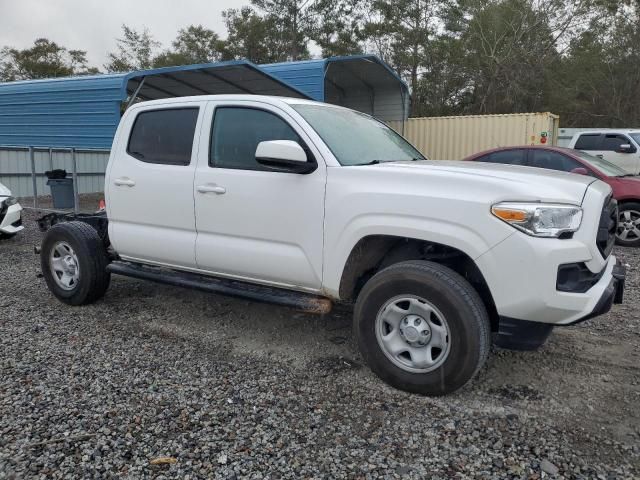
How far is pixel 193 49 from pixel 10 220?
1359 inches

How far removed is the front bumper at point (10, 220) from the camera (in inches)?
310

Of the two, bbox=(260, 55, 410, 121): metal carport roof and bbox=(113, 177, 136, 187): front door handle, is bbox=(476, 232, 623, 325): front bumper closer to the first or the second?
bbox=(113, 177, 136, 187): front door handle

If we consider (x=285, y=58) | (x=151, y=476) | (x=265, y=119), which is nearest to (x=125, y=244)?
(x=265, y=119)

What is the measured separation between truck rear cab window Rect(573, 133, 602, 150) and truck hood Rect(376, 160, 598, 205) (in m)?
9.48

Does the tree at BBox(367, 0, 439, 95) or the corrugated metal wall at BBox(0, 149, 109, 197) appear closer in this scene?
the corrugated metal wall at BBox(0, 149, 109, 197)

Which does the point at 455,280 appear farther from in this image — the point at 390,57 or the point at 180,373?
the point at 390,57

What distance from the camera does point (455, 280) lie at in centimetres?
293

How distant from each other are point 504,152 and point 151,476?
25.9 feet

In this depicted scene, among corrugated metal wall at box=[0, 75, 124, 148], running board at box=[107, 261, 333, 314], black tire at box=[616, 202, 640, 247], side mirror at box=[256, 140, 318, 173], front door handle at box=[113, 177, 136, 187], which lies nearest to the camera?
side mirror at box=[256, 140, 318, 173]

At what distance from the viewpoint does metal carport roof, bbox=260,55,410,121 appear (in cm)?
1230

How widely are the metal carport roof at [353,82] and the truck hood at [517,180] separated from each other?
9417mm

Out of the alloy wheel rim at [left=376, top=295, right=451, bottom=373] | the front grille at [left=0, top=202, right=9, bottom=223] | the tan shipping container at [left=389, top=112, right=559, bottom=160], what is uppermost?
the tan shipping container at [left=389, top=112, right=559, bottom=160]

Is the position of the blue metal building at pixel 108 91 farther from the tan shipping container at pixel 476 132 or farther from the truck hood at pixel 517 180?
the truck hood at pixel 517 180

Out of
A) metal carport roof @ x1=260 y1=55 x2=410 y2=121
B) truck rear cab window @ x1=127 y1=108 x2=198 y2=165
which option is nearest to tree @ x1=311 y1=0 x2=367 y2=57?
metal carport roof @ x1=260 y1=55 x2=410 y2=121
